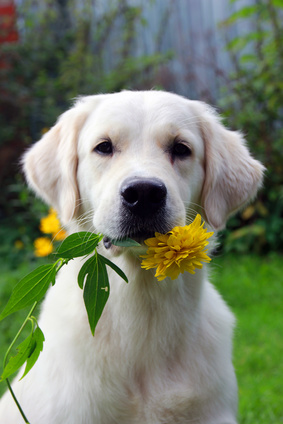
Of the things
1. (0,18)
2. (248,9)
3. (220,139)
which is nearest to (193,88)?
(248,9)

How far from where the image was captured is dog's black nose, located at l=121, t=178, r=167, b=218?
190 centimetres

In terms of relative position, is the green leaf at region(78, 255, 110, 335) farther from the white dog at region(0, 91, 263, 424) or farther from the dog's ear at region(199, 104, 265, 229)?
the dog's ear at region(199, 104, 265, 229)

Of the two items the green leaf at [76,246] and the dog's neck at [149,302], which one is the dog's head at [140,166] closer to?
Result: the green leaf at [76,246]

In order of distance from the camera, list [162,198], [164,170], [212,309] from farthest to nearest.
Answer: [212,309] < [164,170] < [162,198]

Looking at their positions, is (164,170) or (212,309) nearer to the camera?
(164,170)

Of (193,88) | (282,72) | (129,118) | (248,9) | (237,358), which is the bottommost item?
(237,358)

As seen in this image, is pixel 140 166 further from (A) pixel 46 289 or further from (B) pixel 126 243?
(A) pixel 46 289

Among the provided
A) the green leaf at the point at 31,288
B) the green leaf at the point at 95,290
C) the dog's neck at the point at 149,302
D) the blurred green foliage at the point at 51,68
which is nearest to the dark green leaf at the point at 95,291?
the green leaf at the point at 95,290

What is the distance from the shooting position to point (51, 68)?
8.40 metres

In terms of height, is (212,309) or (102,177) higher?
(102,177)

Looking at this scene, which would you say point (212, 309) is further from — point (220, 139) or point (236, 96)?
point (236, 96)

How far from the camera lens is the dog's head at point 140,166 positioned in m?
1.99

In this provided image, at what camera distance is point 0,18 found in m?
8.07

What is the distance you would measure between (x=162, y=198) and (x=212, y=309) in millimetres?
851
